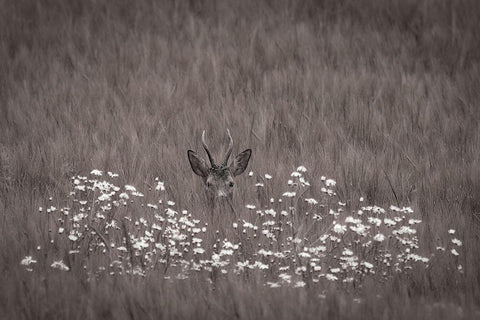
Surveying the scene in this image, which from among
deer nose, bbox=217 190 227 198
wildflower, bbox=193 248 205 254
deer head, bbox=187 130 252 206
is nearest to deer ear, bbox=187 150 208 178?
deer head, bbox=187 130 252 206

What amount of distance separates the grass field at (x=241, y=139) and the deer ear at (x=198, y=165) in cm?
20

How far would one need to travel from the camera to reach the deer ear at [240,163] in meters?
7.34

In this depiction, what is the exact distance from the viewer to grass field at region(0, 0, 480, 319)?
16.8 feet

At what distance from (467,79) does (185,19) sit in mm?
5059

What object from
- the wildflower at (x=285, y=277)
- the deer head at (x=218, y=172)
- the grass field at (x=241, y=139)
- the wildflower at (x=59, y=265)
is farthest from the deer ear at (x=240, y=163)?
the wildflower at (x=59, y=265)

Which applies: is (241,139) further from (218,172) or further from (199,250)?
(199,250)

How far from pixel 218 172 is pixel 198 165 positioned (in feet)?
0.85

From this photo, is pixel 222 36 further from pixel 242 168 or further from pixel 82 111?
pixel 242 168

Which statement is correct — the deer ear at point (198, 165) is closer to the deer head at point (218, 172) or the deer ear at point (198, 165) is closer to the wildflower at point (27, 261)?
the deer head at point (218, 172)

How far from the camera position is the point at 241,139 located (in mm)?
8742

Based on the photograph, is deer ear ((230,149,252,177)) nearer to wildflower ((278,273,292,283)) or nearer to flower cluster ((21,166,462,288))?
flower cluster ((21,166,462,288))

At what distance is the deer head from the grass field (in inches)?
7.3

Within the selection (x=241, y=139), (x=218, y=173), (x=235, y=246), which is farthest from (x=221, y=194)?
(x=241, y=139)

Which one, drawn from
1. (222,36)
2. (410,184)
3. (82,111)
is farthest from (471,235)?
(222,36)
